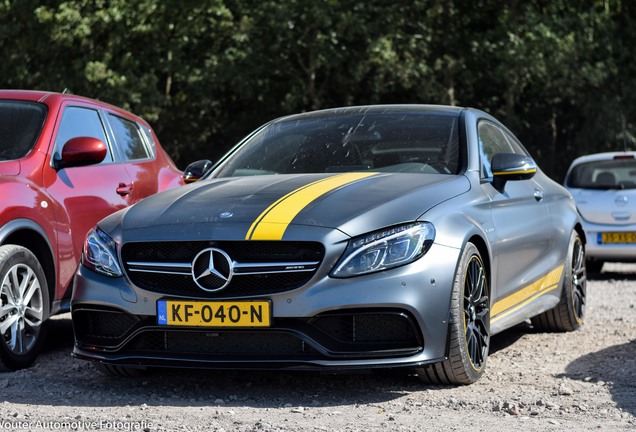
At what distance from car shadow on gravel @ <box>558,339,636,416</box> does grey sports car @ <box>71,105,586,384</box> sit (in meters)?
0.60

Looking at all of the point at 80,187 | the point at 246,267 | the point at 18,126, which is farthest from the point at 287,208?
the point at 18,126

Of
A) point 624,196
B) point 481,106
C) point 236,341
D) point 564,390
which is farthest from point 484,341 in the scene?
point 481,106

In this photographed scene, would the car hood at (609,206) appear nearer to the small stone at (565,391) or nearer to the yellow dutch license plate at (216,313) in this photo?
the small stone at (565,391)

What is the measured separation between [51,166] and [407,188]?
2541mm

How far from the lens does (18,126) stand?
7.36 m

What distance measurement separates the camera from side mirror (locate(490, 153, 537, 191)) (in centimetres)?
660

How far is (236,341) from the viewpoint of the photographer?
5410 millimetres

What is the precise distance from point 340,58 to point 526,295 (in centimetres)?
2350

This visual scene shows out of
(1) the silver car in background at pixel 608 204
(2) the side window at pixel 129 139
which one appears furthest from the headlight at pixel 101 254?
(1) the silver car in background at pixel 608 204

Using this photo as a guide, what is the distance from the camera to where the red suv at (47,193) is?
21.5ft

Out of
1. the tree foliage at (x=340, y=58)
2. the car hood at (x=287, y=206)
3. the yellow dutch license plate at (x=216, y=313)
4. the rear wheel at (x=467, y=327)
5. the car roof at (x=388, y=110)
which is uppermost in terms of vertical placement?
the car roof at (x=388, y=110)

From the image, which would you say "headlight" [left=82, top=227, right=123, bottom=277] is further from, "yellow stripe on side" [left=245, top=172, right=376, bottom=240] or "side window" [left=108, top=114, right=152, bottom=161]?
"side window" [left=108, top=114, right=152, bottom=161]

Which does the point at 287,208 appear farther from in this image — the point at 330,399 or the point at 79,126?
the point at 79,126

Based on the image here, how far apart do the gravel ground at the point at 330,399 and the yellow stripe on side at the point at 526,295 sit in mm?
328
